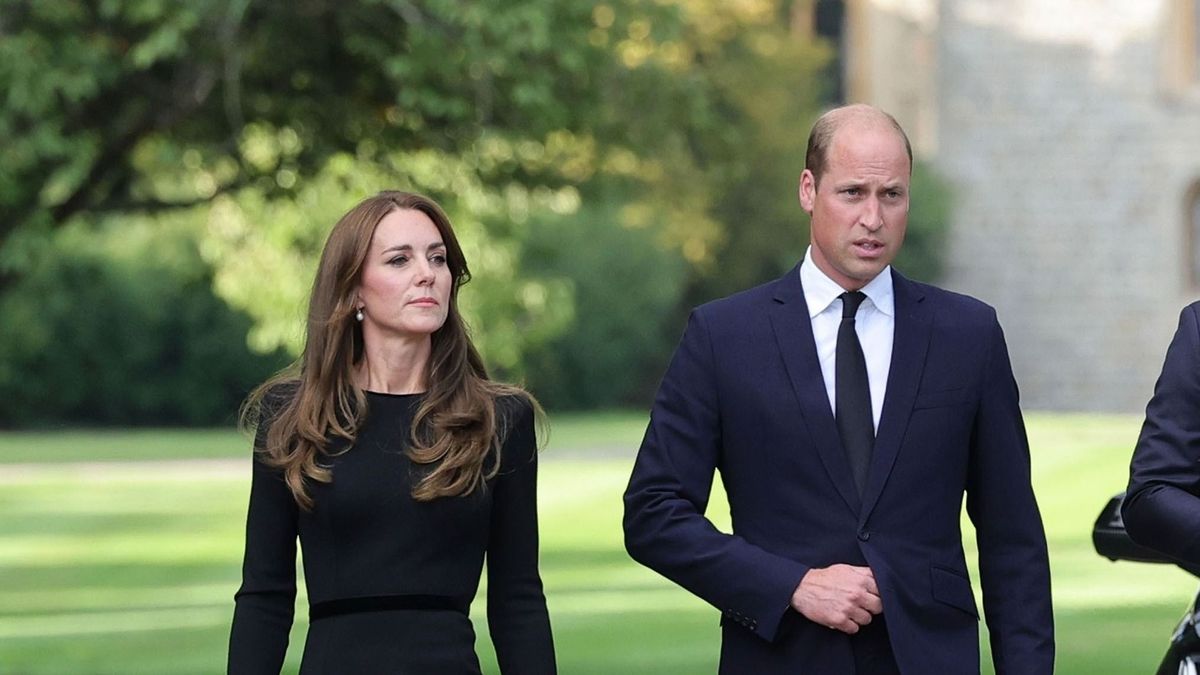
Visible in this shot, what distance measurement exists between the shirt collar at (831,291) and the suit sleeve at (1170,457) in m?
0.57

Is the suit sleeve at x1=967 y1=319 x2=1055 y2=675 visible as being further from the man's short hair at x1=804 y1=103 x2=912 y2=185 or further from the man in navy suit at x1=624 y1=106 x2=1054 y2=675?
the man's short hair at x1=804 y1=103 x2=912 y2=185

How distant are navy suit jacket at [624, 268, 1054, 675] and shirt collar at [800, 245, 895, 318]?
0.02 meters

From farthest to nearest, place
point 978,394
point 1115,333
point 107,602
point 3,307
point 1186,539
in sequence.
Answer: point 1115,333, point 3,307, point 107,602, point 978,394, point 1186,539

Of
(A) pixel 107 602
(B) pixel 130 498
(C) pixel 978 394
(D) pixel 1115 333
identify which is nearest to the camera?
(C) pixel 978 394

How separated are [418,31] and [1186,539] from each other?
8316 millimetres

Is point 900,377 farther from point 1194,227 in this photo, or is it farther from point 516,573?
point 1194,227

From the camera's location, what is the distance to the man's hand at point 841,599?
4418mm

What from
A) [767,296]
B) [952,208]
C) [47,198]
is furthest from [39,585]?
[952,208]

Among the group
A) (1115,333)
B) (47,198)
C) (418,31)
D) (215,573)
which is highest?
(418,31)

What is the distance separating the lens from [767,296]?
185 inches

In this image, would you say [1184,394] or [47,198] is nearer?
[1184,394]

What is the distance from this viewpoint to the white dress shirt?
15.2 feet

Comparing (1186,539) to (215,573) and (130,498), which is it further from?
(130,498)

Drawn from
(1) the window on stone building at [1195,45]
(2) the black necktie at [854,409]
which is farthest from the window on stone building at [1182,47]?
(2) the black necktie at [854,409]
